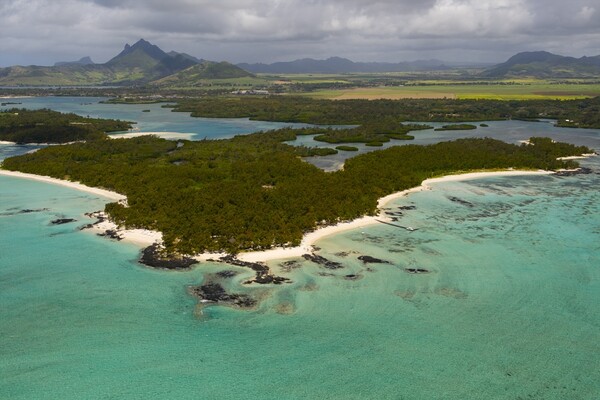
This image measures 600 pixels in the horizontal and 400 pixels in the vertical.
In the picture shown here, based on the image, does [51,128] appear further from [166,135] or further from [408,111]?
[408,111]

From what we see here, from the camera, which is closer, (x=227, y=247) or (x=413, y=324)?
(x=413, y=324)

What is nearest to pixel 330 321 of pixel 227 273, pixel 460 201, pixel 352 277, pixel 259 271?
pixel 352 277

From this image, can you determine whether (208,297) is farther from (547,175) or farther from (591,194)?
(547,175)

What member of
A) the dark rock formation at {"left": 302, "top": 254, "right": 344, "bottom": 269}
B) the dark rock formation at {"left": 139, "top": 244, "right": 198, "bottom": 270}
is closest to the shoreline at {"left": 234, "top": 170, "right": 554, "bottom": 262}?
the dark rock formation at {"left": 302, "top": 254, "right": 344, "bottom": 269}

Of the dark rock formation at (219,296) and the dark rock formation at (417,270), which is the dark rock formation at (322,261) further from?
the dark rock formation at (219,296)

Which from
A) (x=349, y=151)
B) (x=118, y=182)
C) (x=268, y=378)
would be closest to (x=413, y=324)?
(x=268, y=378)

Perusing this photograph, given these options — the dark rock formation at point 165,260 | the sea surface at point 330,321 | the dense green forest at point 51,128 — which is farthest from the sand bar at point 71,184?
the dense green forest at point 51,128
